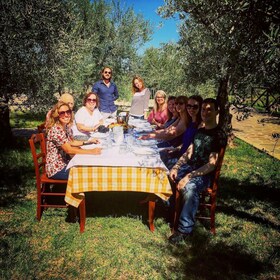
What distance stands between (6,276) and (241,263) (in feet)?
9.46

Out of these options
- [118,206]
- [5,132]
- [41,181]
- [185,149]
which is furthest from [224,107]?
[5,132]

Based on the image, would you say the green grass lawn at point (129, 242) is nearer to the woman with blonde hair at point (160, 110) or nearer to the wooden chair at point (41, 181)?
the wooden chair at point (41, 181)

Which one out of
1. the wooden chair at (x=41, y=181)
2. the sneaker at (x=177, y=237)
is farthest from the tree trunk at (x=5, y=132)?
the sneaker at (x=177, y=237)

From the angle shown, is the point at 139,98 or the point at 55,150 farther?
the point at 139,98

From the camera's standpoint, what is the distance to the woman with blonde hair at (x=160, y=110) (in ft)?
21.9

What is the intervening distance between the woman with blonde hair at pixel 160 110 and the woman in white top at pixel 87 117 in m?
1.61

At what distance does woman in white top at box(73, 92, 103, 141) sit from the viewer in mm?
5703

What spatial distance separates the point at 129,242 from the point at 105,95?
4970 mm

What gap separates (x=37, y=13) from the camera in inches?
250

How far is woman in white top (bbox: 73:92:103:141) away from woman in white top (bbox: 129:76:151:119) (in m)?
1.91

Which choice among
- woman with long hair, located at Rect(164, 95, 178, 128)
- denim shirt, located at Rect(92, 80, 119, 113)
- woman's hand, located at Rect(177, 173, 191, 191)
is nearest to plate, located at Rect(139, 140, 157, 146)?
woman's hand, located at Rect(177, 173, 191, 191)

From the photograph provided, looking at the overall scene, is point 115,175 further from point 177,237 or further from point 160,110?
point 160,110

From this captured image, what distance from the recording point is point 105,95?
772cm

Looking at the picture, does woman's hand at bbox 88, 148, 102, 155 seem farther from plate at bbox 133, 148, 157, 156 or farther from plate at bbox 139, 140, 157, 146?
plate at bbox 139, 140, 157, 146
